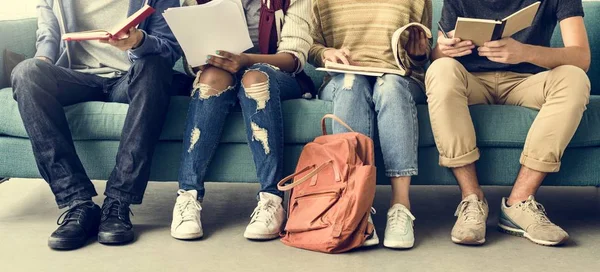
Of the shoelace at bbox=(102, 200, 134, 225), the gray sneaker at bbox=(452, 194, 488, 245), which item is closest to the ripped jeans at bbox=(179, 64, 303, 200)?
the shoelace at bbox=(102, 200, 134, 225)

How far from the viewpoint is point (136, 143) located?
7.79 feet

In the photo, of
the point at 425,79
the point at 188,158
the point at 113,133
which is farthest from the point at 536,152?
the point at 113,133

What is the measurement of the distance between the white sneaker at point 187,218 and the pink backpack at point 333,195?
27cm

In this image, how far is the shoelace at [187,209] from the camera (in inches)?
93.4

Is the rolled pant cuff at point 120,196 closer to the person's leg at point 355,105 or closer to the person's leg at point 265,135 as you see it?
the person's leg at point 265,135

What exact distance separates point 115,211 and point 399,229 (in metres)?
0.86

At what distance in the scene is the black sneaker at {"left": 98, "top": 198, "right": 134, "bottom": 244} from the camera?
230 centimetres

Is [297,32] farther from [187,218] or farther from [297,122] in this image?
[187,218]

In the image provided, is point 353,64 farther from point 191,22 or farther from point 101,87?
point 101,87

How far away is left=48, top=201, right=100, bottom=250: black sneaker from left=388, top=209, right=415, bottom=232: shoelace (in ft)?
3.00

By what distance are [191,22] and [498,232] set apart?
46.4 inches

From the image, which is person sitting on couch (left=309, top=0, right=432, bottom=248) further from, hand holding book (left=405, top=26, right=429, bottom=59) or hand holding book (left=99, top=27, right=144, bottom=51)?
hand holding book (left=99, top=27, right=144, bottom=51)

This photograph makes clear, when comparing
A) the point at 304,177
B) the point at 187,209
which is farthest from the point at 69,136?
the point at 304,177

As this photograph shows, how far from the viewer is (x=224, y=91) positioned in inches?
96.0
